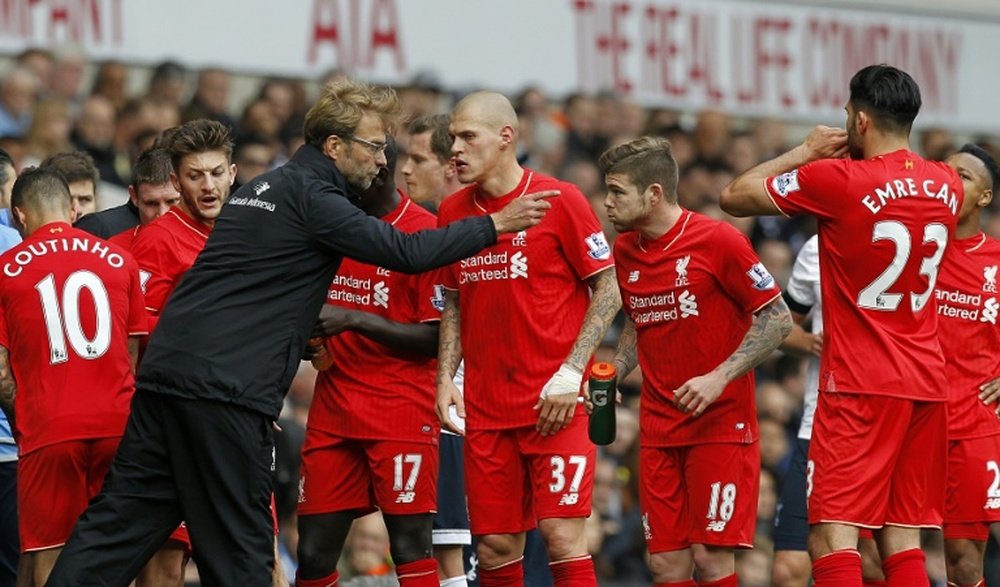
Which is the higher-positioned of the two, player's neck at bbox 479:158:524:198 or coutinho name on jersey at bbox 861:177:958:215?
player's neck at bbox 479:158:524:198

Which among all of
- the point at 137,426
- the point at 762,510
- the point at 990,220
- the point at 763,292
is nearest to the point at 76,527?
the point at 137,426

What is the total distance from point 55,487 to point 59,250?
108cm

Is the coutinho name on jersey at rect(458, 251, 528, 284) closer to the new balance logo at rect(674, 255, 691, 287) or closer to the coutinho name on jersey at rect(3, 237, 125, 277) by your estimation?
the new balance logo at rect(674, 255, 691, 287)

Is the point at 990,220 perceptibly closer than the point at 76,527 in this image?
No

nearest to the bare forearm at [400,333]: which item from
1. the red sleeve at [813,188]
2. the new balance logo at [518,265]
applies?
the new balance logo at [518,265]

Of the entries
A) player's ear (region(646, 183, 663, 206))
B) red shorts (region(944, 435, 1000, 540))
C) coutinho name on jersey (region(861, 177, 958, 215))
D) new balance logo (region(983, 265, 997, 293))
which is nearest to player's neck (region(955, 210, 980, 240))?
new balance logo (region(983, 265, 997, 293))

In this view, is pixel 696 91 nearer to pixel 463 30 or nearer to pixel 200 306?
pixel 463 30

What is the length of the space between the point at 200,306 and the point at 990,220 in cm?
1207

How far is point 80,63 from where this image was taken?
13836 mm

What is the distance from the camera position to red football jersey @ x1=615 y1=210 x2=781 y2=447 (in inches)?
352

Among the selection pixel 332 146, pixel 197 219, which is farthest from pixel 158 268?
pixel 332 146

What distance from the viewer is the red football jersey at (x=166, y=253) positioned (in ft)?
29.5

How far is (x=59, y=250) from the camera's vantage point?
8.64 m

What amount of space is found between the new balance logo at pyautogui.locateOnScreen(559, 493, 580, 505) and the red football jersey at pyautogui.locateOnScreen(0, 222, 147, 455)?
204 centimetres
